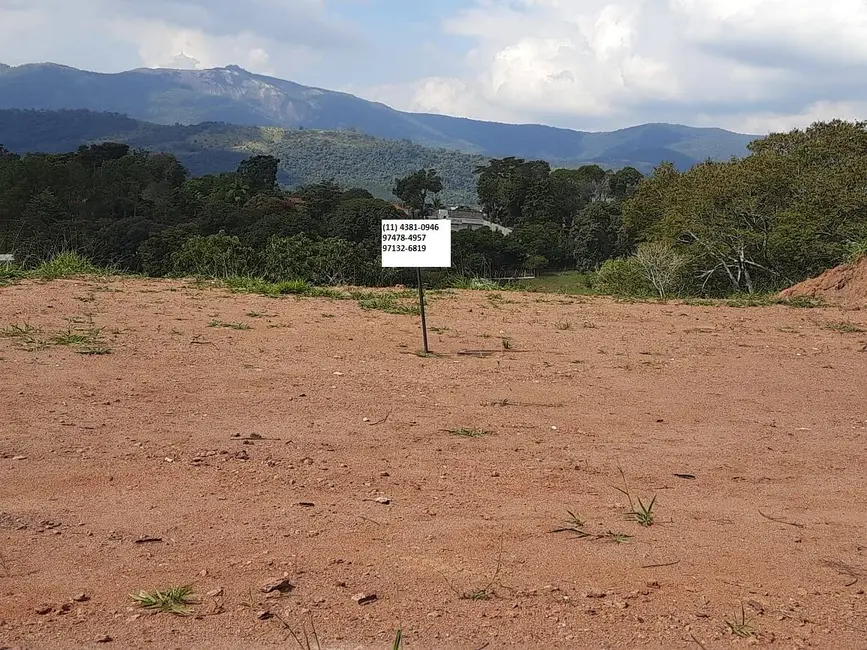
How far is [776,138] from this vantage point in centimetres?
3091

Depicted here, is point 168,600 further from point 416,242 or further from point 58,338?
point 416,242

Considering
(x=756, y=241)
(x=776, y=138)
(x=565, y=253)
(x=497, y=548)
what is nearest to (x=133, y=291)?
(x=497, y=548)

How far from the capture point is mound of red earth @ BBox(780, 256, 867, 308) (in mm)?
13210

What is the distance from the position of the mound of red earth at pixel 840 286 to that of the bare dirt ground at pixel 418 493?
6706 millimetres

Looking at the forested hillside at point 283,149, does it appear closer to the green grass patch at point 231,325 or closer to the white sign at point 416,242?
the green grass patch at point 231,325

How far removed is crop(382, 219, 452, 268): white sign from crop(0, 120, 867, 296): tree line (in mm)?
6404

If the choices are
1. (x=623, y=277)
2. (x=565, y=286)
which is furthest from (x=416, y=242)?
(x=565, y=286)

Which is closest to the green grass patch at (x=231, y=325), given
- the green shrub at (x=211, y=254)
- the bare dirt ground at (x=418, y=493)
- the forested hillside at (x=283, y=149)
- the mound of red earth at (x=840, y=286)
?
the bare dirt ground at (x=418, y=493)

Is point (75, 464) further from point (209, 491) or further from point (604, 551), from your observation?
point (604, 551)

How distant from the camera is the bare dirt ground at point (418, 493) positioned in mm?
2584

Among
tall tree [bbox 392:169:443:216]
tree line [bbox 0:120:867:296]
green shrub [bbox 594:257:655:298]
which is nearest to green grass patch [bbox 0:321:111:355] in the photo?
tree line [bbox 0:120:867:296]

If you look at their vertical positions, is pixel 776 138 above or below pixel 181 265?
above

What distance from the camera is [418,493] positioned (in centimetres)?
371

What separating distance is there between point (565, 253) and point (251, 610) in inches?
2013
